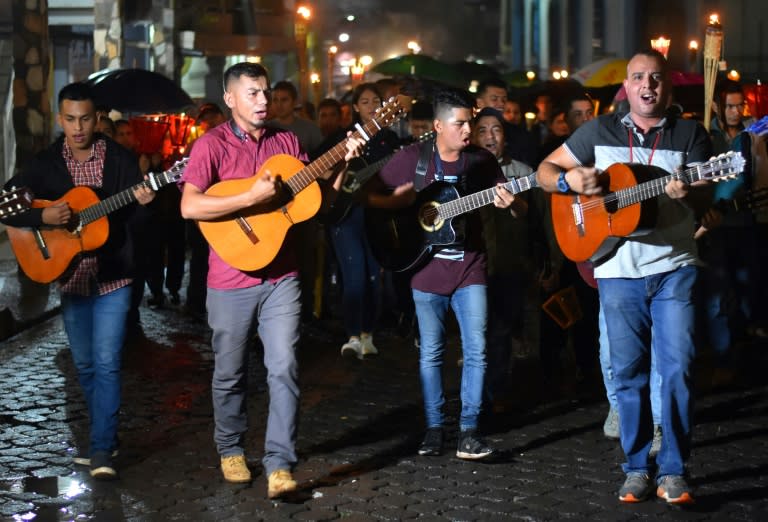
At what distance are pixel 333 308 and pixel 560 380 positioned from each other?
5.13 m

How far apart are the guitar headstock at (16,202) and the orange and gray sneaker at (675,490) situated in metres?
3.97

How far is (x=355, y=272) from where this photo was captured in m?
12.4

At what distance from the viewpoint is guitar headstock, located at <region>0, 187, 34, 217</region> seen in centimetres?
807

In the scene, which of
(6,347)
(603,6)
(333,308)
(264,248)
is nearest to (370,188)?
(264,248)

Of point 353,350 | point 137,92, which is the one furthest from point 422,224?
point 137,92

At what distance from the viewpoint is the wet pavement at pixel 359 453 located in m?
7.12

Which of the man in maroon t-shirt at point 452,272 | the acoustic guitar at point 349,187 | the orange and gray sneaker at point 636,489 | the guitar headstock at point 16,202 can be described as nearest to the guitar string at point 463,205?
the man in maroon t-shirt at point 452,272

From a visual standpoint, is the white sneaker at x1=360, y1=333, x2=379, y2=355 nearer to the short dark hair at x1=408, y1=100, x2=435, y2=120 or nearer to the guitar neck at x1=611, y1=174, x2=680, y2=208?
the short dark hair at x1=408, y1=100, x2=435, y2=120

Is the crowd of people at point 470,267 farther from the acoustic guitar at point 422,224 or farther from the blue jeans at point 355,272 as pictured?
the blue jeans at point 355,272

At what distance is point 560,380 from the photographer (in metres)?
10.6

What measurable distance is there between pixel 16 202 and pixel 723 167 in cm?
411

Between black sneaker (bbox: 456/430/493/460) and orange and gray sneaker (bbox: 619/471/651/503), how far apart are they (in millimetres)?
1138

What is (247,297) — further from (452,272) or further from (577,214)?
(577,214)

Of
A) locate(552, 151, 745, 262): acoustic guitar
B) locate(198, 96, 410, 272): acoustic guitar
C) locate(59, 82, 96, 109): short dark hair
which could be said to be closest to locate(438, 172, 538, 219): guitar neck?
locate(552, 151, 745, 262): acoustic guitar
